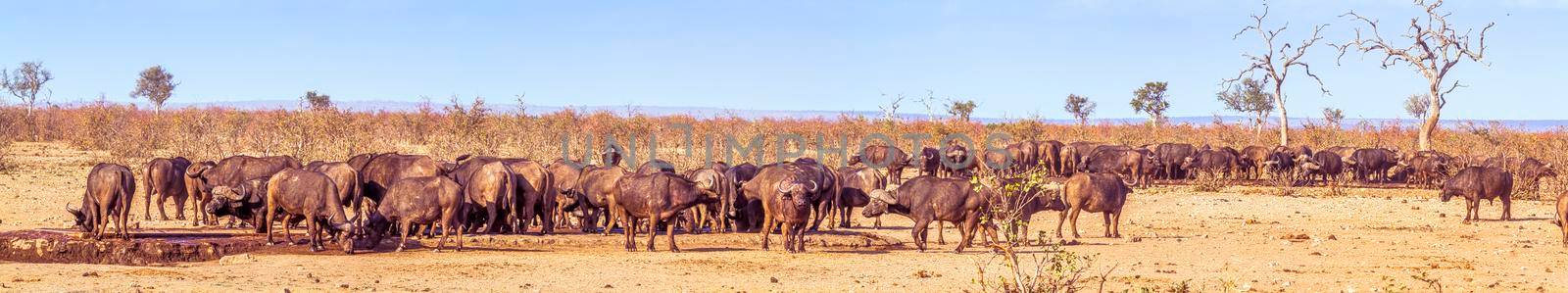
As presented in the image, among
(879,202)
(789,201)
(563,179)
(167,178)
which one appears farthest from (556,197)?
(167,178)

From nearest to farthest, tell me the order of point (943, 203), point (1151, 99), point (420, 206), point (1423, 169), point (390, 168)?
point (420, 206)
point (943, 203)
point (390, 168)
point (1423, 169)
point (1151, 99)

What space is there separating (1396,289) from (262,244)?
10664 mm

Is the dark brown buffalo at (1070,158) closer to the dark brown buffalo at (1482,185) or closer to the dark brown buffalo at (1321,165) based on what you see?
the dark brown buffalo at (1321,165)

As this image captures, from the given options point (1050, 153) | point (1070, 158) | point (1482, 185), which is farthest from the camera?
point (1050, 153)

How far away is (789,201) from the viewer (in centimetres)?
1500

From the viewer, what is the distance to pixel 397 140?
38.5m

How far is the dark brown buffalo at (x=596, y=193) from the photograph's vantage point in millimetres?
16312

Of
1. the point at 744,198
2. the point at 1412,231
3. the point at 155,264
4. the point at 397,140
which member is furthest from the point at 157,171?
the point at 397,140

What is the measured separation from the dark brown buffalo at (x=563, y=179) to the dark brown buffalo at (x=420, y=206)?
2626 millimetres

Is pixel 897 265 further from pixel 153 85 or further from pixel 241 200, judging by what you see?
pixel 153 85

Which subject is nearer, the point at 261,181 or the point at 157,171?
the point at 261,181

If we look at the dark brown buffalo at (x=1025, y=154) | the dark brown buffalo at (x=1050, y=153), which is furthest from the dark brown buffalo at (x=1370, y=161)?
the dark brown buffalo at (x=1025, y=154)

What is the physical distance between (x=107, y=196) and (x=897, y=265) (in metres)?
8.01

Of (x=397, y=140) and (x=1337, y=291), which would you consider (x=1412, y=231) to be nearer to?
(x=1337, y=291)
